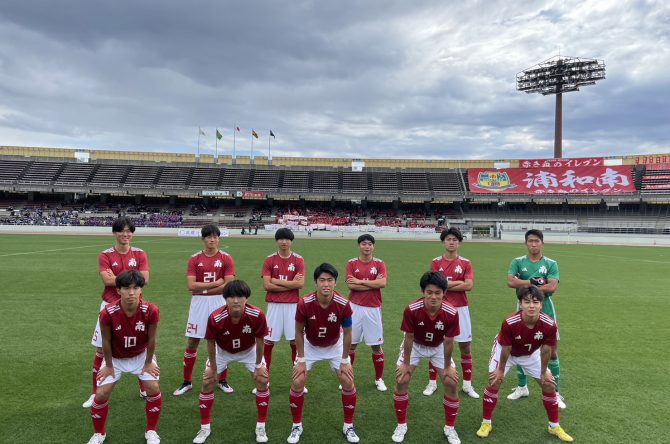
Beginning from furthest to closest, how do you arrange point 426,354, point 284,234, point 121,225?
point 284,234
point 121,225
point 426,354

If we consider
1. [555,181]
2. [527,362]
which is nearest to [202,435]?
[527,362]

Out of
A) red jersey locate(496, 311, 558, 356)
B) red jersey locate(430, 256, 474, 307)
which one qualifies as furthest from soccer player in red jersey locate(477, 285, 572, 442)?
red jersey locate(430, 256, 474, 307)

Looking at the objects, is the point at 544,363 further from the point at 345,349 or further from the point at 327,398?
the point at 327,398

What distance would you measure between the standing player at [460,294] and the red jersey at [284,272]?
2.20 metres

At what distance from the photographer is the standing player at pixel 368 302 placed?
18.1ft

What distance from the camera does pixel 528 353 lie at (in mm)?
4500

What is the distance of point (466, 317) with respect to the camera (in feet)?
18.0

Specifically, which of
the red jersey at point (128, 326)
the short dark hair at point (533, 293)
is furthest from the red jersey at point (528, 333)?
the red jersey at point (128, 326)

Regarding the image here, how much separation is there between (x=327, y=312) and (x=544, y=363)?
260cm

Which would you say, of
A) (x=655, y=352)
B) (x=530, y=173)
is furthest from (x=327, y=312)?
(x=530, y=173)

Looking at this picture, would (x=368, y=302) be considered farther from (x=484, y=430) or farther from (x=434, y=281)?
(x=484, y=430)

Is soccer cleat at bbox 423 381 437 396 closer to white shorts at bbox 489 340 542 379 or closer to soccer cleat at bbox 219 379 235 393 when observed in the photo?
white shorts at bbox 489 340 542 379

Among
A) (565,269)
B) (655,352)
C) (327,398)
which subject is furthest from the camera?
(565,269)

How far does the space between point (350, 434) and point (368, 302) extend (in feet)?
6.10
